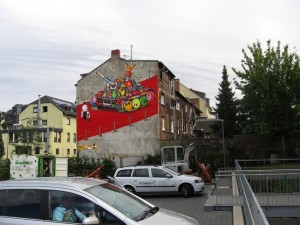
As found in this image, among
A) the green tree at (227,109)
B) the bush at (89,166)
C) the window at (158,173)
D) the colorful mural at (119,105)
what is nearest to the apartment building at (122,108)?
the colorful mural at (119,105)

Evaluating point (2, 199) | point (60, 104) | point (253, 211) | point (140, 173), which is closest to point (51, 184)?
point (2, 199)

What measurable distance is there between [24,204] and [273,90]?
3145 centimetres

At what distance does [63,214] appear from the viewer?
21.2 ft

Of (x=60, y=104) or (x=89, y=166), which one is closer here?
(x=89, y=166)

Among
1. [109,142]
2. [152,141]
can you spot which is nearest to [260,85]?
[152,141]

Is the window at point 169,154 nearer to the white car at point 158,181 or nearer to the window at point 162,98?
the white car at point 158,181

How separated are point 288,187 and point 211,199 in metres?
2.71

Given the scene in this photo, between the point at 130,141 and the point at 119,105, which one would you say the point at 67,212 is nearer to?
the point at 130,141

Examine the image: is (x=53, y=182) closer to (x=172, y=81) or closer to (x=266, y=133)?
(x=266, y=133)

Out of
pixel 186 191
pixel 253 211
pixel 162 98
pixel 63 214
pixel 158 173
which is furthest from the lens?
pixel 162 98

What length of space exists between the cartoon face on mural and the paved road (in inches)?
786

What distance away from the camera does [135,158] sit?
40.5 m

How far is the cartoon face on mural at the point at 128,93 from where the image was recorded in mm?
42906

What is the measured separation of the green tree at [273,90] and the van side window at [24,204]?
30.9 meters
